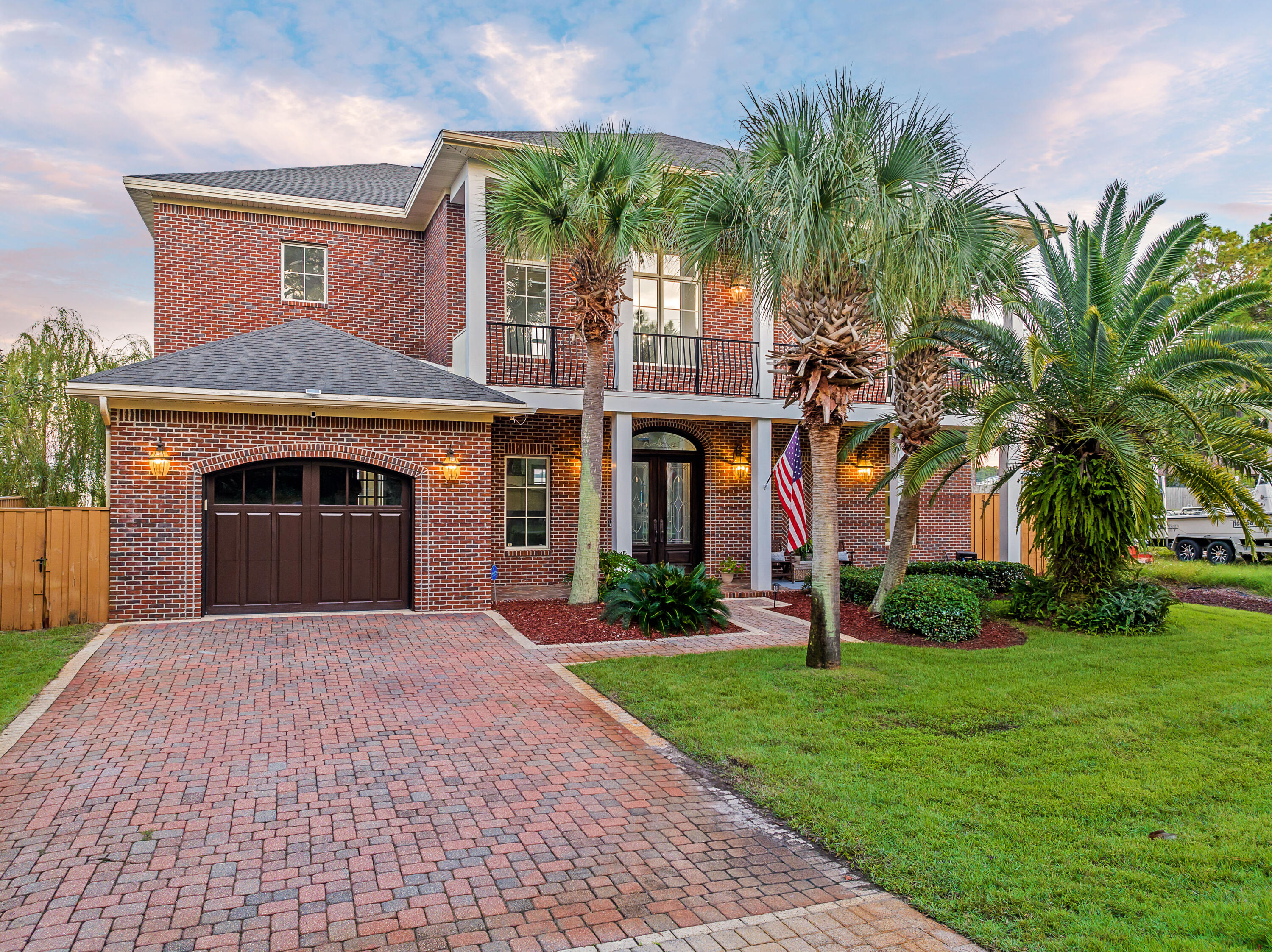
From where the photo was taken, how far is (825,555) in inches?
318

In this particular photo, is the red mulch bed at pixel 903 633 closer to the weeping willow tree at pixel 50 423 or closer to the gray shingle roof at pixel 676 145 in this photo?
the gray shingle roof at pixel 676 145

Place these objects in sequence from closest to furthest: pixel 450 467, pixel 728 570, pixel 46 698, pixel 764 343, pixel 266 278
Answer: pixel 46 698, pixel 450 467, pixel 728 570, pixel 764 343, pixel 266 278

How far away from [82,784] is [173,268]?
40.3ft

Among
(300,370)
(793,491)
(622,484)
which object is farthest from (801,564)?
(300,370)

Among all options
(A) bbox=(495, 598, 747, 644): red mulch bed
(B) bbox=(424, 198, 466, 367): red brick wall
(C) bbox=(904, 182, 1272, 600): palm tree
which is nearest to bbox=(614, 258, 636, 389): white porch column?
(B) bbox=(424, 198, 466, 367): red brick wall

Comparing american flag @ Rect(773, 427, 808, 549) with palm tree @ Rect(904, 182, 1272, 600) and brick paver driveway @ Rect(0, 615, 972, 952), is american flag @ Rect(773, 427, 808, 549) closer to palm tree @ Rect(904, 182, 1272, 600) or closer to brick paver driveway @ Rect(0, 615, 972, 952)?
palm tree @ Rect(904, 182, 1272, 600)

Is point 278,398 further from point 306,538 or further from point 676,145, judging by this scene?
point 676,145

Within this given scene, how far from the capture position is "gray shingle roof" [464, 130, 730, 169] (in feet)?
45.0

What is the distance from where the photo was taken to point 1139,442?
10.4 m

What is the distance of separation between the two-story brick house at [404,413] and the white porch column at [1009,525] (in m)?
0.87

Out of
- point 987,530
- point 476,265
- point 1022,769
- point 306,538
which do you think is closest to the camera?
point 1022,769

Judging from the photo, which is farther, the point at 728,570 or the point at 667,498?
the point at 667,498

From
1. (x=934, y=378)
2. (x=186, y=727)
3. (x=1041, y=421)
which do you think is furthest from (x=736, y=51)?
(x=186, y=727)

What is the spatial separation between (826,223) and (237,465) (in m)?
8.54
